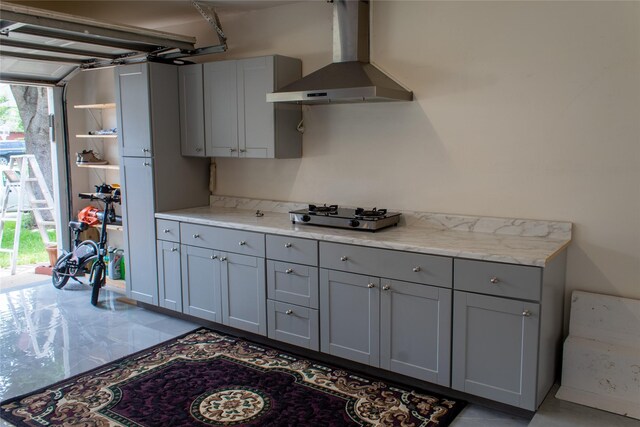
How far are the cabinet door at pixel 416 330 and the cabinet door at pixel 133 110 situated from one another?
238 cm

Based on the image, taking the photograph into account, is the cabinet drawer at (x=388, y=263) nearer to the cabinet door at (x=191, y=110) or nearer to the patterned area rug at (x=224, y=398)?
the patterned area rug at (x=224, y=398)

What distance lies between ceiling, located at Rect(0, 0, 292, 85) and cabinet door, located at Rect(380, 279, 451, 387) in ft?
7.81

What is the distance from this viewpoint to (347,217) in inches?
137

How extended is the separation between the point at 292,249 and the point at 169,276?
1.35 meters

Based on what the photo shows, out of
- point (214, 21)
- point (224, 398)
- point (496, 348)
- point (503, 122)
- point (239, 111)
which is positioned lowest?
point (224, 398)

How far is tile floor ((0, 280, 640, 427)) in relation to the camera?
9.29 ft

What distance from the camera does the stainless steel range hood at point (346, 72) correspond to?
3375 mm

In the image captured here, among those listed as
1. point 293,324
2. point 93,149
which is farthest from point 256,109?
A: point 93,149

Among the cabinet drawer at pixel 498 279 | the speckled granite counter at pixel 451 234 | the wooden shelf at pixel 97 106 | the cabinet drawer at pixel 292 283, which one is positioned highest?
the wooden shelf at pixel 97 106

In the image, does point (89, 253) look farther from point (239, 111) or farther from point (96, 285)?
point (239, 111)

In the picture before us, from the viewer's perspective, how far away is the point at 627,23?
9.29 ft

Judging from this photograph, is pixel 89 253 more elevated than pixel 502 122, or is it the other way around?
pixel 502 122

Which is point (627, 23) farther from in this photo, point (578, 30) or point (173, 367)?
point (173, 367)

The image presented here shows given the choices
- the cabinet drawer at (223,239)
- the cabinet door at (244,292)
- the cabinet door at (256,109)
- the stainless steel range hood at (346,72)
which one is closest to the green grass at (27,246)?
the cabinet drawer at (223,239)
